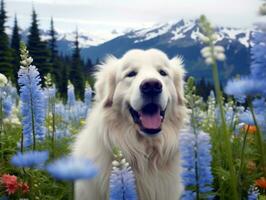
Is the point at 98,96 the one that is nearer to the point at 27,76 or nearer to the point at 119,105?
the point at 119,105

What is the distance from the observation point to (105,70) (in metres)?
5.41

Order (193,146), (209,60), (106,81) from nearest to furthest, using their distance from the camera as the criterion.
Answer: (209,60) → (193,146) → (106,81)

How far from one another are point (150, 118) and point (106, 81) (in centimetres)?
78

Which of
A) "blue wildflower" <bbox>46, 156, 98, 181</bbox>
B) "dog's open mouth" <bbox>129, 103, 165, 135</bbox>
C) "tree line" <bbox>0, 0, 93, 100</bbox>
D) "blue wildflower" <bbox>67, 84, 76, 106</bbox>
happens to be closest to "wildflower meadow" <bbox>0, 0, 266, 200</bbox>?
"blue wildflower" <bbox>46, 156, 98, 181</bbox>

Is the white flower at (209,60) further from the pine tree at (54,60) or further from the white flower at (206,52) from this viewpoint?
the pine tree at (54,60)

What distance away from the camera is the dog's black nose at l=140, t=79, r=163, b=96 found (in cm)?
442

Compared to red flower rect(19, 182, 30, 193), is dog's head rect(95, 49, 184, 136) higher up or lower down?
higher up

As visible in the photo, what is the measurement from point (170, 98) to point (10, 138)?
1.72 meters

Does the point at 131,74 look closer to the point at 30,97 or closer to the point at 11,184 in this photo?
the point at 30,97

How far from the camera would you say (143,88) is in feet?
14.7

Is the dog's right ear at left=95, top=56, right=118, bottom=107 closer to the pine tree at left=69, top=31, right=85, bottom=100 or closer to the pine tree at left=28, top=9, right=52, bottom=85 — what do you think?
the pine tree at left=28, top=9, right=52, bottom=85

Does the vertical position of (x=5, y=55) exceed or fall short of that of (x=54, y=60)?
it falls short

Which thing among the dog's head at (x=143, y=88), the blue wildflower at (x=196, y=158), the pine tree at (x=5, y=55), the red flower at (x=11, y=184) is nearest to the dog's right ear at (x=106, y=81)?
the dog's head at (x=143, y=88)

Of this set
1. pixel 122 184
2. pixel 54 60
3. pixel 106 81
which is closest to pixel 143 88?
pixel 106 81
